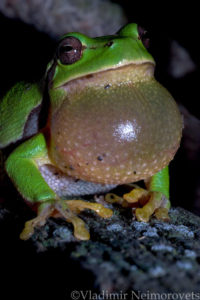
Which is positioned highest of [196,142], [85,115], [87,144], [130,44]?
[130,44]

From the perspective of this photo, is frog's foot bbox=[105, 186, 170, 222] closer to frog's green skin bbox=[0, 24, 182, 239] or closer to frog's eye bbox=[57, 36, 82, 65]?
frog's green skin bbox=[0, 24, 182, 239]

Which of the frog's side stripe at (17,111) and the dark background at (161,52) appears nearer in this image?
the frog's side stripe at (17,111)

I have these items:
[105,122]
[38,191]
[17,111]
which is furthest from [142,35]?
[38,191]

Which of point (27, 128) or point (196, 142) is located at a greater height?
point (27, 128)

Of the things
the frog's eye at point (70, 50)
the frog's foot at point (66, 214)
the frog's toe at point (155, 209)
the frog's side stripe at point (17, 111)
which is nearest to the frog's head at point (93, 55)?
the frog's eye at point (70, 50)

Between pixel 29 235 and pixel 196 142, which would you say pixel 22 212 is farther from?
pixel 196 142

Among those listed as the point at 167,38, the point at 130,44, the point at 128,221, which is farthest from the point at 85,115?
the point at 167,38

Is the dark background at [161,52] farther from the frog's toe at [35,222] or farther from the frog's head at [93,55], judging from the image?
the frog's head at [93,55]

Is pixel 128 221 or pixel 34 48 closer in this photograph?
pixel 128 221
